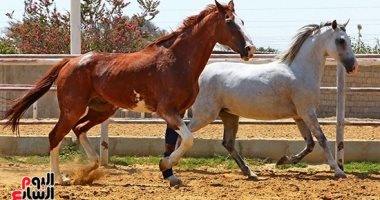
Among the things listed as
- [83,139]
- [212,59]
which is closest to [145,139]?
[212,59]

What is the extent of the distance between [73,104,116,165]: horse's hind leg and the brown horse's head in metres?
1.60

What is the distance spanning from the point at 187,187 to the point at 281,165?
2823 millimetres

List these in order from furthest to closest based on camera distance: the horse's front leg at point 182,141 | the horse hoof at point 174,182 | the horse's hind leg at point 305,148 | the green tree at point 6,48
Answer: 1. the green tree at point 6,48
2. the horse's hind leg at point 305,148
3. the horse hoof at point 174,182
4. the horse's front leg at point 182,141

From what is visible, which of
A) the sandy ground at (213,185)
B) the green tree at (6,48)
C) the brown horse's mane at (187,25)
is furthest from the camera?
the green tree at (6,48)

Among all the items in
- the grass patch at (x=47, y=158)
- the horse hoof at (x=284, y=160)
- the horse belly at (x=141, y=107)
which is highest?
the horse belly at (x=141, y=107)

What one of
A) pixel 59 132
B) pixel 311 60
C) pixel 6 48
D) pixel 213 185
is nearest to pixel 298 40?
pixel 311 60

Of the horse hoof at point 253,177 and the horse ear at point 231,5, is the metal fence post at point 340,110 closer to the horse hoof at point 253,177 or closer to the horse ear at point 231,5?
the horse hoof at point 253,177

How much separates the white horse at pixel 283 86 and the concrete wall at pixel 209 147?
2.96 feet

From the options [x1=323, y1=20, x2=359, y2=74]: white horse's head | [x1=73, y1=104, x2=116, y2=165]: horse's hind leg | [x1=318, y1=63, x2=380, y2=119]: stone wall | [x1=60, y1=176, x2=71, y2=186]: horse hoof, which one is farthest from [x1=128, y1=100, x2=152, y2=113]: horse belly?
[x1=318, y1=63, x2=380, y2=119]: stone wall

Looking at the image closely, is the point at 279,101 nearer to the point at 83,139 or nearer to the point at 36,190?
the point at 83,139

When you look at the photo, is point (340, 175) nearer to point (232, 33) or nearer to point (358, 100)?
point (232, 33)

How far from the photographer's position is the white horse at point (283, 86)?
10.2m

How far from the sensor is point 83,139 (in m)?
9.77

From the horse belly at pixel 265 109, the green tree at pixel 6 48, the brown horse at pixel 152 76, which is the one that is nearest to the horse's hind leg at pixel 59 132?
the brown horse at pixel 152 76
